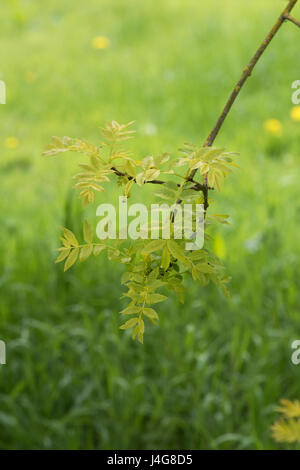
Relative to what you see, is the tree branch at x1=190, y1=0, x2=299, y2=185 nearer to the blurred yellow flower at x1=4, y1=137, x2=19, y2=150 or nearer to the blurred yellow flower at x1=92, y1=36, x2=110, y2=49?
the blurred yellow flower at x1=4, y1=137, x2=19, y2=150

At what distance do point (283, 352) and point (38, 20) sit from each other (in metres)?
4.48

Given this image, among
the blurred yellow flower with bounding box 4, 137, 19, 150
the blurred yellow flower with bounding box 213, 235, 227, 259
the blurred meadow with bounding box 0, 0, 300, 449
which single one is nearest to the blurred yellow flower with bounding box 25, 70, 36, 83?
the blurred meadow with bounding box 0, 0, 300, 449

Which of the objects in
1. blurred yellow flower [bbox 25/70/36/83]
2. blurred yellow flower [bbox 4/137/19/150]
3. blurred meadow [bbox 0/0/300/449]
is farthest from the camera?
blurred yellow flower [bbox 25/70/36/83]

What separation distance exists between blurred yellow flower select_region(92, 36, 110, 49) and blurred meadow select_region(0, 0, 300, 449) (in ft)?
1.72

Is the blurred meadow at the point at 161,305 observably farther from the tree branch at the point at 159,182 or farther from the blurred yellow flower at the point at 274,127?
the tree branch at the point at 159,182

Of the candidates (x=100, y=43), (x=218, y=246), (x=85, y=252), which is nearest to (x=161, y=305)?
(x=218, y=246)

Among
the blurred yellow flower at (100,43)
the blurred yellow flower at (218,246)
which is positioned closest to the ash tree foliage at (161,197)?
the blurred yellow flower at (218,246)

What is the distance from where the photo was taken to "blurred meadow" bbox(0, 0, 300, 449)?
1.83 metres

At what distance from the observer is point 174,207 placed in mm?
584

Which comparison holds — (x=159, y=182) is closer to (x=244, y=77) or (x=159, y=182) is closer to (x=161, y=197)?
(x=161, y=197)

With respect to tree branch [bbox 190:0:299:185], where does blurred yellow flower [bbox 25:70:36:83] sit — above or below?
above
